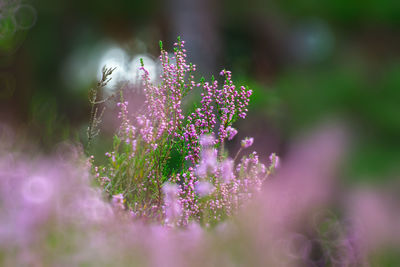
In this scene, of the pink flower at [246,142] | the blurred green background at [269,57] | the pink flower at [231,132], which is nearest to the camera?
the pink flower at [246,142]

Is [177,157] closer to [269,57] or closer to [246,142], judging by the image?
[246,142]

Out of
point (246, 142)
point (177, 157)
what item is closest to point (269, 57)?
point (177, 157)

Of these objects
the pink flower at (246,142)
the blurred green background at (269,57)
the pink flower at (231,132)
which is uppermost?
the blurred green background at (269,57)

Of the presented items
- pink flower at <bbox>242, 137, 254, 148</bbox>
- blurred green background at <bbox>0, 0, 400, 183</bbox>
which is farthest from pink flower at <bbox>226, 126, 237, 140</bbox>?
blurred green background at <bbox>0, 0, 400, 183</bbox>

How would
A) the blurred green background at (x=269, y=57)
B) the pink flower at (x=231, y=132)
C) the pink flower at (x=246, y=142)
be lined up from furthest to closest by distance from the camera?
the blurred green background at (x=269, y=57) → the pink flower at (x=231, y=132) → the pink flower at (x=246, y=142)

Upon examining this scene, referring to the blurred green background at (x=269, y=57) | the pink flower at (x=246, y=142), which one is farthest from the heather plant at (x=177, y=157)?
the blurred green background at (x=269, y=57)

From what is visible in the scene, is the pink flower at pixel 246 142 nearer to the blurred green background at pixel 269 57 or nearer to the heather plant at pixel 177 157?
the heather plant at pixel 177 157
